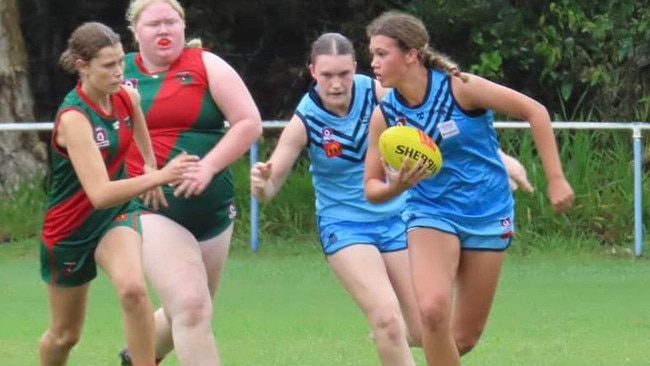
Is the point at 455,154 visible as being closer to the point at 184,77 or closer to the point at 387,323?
the point at 387,323

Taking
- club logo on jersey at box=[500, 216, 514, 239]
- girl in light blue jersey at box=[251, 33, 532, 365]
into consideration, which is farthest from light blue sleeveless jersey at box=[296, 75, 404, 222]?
club logo on jersey at box=[500, 216, 514, 239]

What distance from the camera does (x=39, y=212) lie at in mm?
15008

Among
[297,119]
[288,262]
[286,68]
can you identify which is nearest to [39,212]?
[288,262]

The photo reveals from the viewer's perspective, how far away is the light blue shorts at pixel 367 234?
746cm

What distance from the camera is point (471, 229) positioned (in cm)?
690

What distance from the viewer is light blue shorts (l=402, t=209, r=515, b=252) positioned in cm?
688

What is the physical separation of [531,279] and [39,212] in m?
5.08

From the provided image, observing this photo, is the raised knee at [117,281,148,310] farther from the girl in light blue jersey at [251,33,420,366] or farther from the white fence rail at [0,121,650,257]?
the white fence rail at [0,121,650,257]

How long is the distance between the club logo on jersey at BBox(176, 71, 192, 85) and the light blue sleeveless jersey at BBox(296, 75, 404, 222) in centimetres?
60

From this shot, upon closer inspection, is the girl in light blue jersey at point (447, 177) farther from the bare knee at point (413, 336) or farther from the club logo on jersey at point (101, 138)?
the club logo on jersey at point (101, 138)

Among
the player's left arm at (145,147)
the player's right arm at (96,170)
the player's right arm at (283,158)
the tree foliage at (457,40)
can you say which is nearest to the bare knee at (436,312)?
the player's right arm at (283,158)

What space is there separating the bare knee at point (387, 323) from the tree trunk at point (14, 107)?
9322 mm

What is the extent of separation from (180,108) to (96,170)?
72 cm

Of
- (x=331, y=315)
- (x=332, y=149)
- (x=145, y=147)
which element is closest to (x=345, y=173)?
(x=332, y=149)
